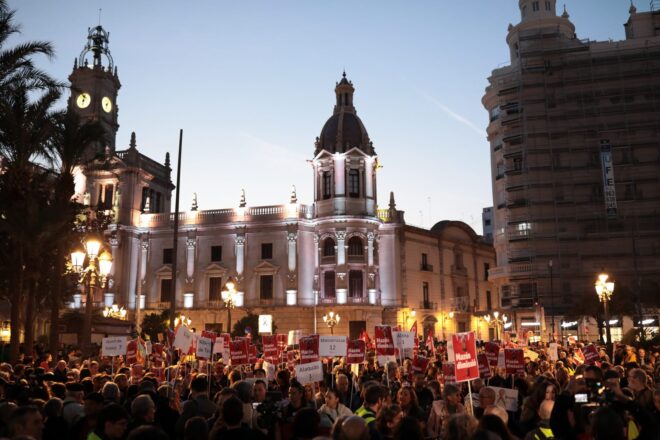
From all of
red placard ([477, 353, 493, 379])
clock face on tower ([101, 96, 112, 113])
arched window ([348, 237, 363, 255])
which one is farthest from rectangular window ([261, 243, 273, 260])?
red placard ([477, 353, 493, 379])

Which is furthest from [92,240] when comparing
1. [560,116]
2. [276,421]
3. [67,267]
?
[560,116]

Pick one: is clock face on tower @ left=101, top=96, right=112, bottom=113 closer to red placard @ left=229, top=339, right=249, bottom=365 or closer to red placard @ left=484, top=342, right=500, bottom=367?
red placard @ left=229, top=339, right=249, bottom=365

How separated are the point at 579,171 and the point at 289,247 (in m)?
23.8

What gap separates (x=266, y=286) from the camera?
54.7 metres

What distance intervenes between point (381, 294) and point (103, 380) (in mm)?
43656

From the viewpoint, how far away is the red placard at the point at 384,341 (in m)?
15.5

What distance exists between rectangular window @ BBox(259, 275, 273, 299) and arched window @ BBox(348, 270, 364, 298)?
6.79m

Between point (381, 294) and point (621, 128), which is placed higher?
point (621, 128)

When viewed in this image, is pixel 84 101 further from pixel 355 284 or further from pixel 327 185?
pixel 355 284

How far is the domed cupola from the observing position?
55.7 meters

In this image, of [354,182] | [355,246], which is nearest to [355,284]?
[355,246]

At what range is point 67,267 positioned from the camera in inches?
1276

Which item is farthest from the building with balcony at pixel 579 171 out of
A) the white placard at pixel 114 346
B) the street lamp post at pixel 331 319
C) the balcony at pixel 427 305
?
the white placard at pixel 114 346

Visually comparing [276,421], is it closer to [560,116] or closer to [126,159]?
[560,116]
